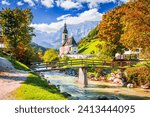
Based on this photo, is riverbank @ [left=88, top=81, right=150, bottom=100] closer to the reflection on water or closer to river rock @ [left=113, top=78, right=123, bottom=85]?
the reflection on water

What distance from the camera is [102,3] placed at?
16906mm

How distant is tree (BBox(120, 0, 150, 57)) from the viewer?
24172mm

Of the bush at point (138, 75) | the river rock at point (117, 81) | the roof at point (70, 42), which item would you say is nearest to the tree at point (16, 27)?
the river rock at point (117, 81)

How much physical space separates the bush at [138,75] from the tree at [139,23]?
583cm

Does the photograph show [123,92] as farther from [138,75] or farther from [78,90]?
[138,75]

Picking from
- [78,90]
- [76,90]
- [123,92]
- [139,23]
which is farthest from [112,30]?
[139,23]

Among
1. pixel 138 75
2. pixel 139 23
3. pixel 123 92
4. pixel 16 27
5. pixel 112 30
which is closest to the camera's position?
pixel 139 23

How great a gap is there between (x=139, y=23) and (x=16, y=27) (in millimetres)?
20264

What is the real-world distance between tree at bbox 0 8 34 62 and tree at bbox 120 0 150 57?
17.3 m

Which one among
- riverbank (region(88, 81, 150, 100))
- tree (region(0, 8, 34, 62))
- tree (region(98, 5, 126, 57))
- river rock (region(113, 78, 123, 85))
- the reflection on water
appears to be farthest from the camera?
tree (region(0, 8, 34, 62))

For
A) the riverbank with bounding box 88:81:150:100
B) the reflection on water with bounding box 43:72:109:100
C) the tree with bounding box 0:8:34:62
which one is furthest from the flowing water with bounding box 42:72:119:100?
the tree with bounding box 0:8:34:62

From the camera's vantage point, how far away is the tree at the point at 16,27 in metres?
40.3

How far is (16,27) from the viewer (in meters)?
41.2

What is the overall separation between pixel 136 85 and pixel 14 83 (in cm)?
1641
